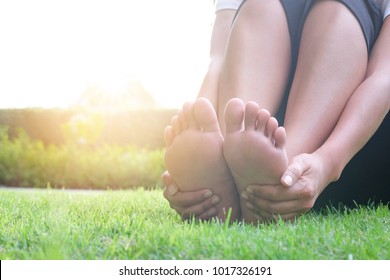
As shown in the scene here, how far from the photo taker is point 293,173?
1182 mm

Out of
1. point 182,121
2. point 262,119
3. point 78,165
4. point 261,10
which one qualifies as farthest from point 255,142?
point 78,165

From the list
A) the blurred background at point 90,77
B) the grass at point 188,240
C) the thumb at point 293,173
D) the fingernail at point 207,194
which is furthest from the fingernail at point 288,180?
the blurred background at point 90,77

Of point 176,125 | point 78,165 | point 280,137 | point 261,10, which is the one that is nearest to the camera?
point 280,137

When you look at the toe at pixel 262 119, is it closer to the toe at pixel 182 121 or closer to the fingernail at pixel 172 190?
the toe at pixel 182 121

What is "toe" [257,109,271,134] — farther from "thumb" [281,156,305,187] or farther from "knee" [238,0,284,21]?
"knee" [238,0,284,21]

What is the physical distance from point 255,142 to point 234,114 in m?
0.08

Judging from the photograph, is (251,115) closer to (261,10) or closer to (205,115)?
(205,115)

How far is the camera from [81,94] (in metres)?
7.38

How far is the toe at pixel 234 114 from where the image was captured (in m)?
1.15

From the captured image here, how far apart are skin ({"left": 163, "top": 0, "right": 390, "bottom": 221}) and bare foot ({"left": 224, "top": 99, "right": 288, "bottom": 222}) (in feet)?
0.11

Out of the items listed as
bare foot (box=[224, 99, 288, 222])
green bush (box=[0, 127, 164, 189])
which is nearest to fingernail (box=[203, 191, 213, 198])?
bare foot (box=[224, 99, 288, 222])

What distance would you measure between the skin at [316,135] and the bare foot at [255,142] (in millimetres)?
34

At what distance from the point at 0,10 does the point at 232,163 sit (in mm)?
3047
